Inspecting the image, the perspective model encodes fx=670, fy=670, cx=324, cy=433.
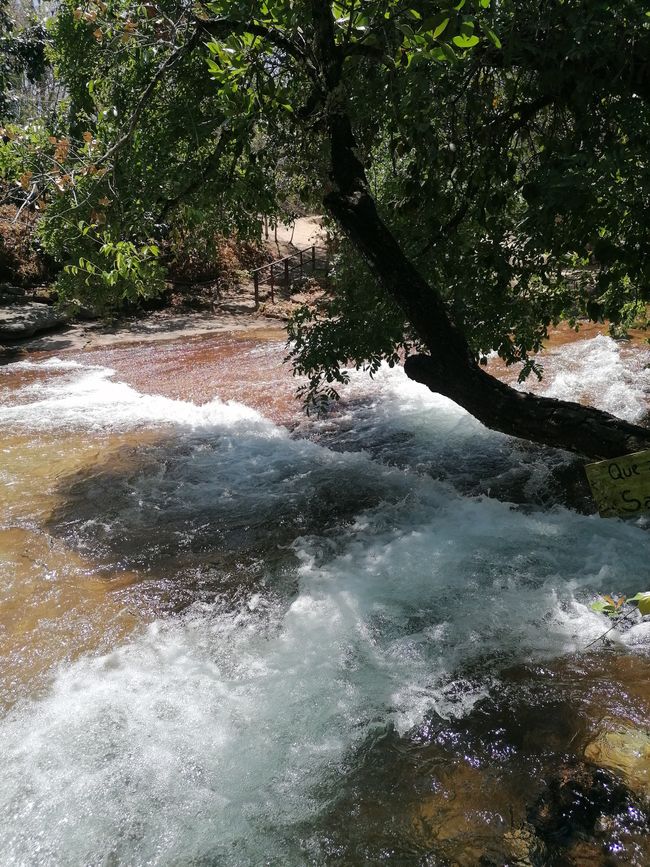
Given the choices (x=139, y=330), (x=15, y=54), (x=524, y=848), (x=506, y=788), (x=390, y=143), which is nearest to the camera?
(x=524, y=848)

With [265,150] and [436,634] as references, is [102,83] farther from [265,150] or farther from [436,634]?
[436,634]

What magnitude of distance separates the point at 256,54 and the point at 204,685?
345cm

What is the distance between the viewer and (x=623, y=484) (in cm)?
278

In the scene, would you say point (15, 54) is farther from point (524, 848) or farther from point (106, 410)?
point (524, 848)

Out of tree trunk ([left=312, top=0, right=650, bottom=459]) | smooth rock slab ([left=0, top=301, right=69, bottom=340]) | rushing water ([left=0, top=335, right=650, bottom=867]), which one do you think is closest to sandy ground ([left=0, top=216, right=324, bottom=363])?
smooth rock slab ([left=0, top=301, right=69, bottom=340])

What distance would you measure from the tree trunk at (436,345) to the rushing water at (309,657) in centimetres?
110

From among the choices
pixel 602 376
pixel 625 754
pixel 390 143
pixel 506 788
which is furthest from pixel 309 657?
pixel 602 376

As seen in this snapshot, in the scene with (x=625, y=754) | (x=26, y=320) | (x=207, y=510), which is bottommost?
(x=207, y=510)

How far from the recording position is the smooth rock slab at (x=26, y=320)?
14.5 metres

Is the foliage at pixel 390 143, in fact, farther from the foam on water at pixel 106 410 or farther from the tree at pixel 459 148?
the foam on water at pixel 106 410

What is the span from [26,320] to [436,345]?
1287 cm

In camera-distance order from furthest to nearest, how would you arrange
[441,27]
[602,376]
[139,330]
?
[139,330] → [602,376] → [441,27]

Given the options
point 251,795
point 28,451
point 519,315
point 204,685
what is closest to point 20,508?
point 28,451

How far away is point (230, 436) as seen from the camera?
8109mm
